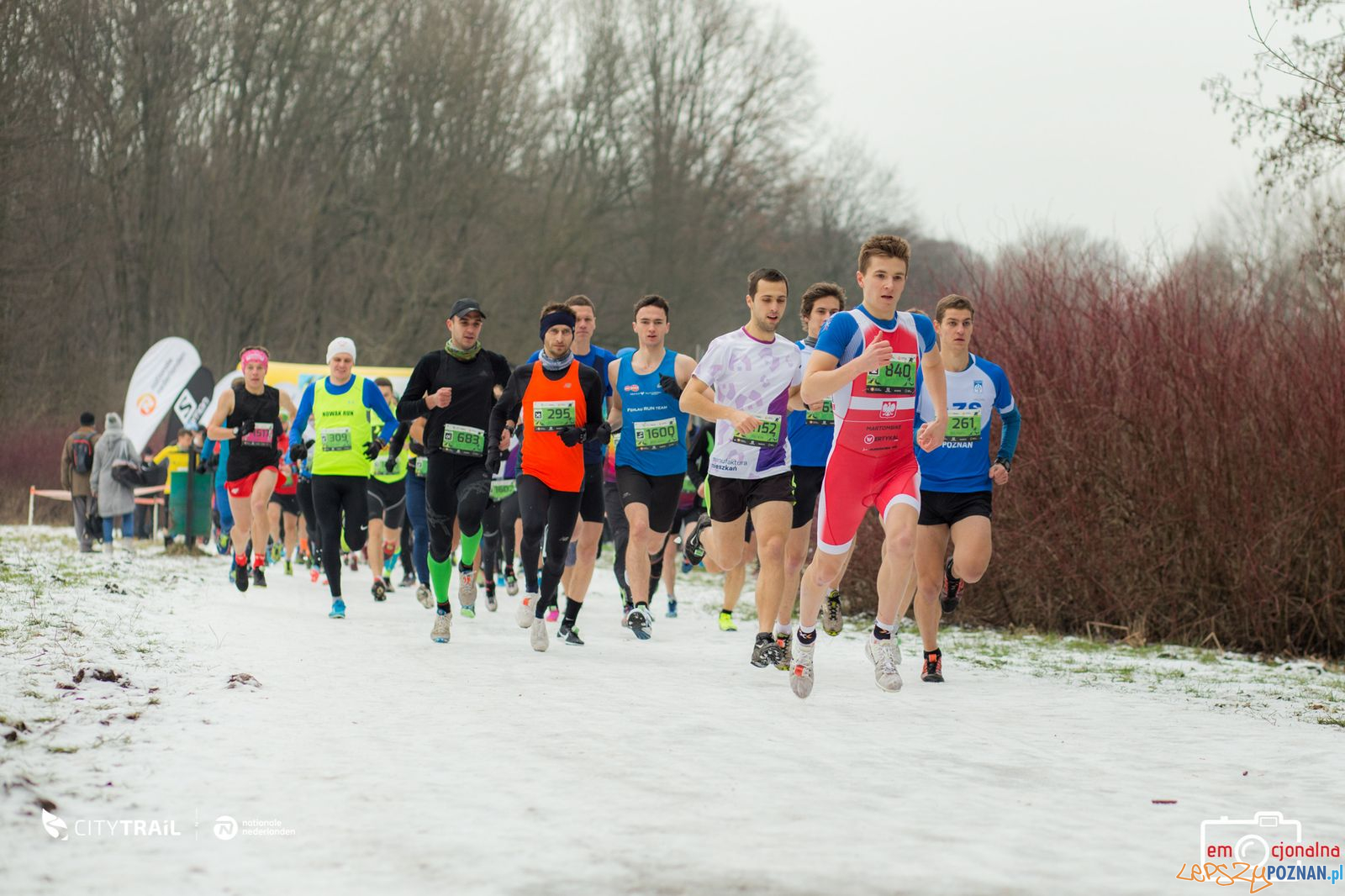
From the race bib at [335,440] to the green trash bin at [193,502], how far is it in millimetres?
8983

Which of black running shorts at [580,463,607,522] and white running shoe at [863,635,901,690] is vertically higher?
black running shorts at [580,463,607,522]

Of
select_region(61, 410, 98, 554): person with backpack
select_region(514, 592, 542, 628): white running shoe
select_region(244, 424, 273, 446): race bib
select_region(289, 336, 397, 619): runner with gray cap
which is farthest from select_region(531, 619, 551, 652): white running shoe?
select_region(61, 410, 98, 554): person with backpack

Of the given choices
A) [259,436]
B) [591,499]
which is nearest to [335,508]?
[259,436]

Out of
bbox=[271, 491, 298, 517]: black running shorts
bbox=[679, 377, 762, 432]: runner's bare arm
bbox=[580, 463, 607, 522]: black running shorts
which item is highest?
bbox=[679, 377, 762, 432]: runner's bare arm

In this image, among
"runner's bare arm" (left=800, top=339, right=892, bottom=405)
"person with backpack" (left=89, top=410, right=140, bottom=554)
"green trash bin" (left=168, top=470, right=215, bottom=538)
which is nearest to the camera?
"runner's bare arm" (left=800, top=339, right=892, bottom=405)

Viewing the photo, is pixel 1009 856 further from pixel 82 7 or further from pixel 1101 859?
pixel 82 7

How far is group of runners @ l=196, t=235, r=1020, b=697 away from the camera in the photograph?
7.66m

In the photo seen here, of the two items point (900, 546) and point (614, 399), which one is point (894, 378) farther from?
point (614, 399)

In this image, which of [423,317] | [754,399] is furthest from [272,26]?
[754,399]

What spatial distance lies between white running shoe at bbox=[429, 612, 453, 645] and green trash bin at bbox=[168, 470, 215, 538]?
433 inches

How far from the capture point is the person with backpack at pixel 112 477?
62.1 ft

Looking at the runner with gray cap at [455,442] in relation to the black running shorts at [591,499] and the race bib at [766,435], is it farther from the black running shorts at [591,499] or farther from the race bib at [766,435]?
the race bib at [766,435]

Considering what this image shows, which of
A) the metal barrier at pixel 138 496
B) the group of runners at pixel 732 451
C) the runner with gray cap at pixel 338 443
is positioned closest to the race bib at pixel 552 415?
the group of runners at pixel 732 451

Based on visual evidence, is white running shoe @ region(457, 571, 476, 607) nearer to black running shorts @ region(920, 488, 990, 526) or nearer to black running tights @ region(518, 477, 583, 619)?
black running tights @ region(518, 477, 583, 619)
